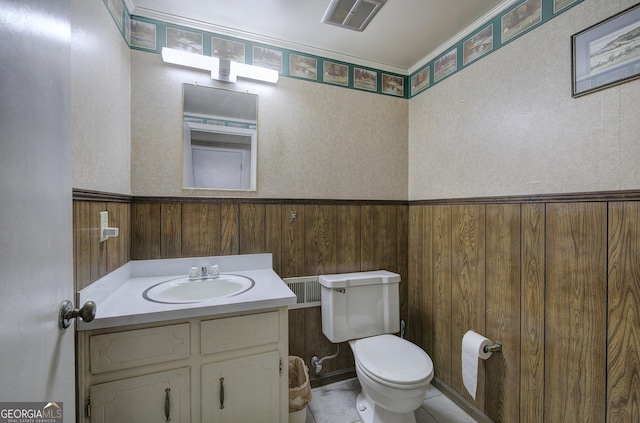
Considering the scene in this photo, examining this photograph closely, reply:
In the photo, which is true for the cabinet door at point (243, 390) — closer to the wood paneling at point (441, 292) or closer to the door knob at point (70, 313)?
the door knob at point (70, 313)

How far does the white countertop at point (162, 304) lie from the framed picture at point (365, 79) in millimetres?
1453

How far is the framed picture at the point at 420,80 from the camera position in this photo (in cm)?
200

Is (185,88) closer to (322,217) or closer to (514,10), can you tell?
(322,217)

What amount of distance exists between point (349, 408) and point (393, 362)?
531 millimetres

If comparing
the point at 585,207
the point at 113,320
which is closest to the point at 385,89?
the point at 585,207

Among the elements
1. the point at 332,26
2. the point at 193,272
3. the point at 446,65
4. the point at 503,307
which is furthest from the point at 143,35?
the point at 503,307

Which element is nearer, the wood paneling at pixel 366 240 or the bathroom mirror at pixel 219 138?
the bathroom mirror at pixel 219 138

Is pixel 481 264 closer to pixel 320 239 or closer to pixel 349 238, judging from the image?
pixel 349 238

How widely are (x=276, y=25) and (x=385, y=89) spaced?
35.9 inches

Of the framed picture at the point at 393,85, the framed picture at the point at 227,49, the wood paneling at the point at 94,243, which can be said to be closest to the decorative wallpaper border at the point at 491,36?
the framed picture at the point at 393,85

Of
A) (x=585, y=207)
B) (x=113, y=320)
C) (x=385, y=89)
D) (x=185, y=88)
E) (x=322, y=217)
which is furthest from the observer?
(x=385, y=89)

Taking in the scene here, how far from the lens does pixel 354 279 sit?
5.86ft

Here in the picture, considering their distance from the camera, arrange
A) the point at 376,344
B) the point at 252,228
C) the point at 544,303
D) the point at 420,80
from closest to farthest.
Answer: the point at 544,303
the point at 376,344
the point at 252,228
the point at 420,80

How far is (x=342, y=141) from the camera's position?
1.97 meters
